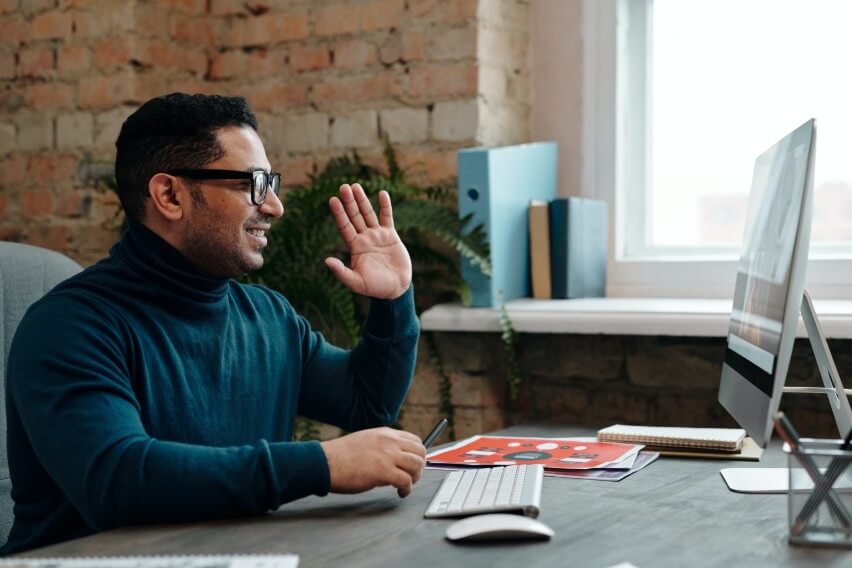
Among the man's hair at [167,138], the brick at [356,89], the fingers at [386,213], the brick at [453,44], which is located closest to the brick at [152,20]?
the brick at [356,89]

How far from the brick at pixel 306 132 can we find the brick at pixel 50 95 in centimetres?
63

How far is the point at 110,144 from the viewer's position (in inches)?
109

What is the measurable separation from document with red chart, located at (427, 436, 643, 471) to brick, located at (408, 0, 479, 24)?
115 cm

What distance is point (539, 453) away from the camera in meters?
1.61

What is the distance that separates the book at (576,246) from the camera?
238 centimetres

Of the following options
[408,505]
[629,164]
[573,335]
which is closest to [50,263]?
[408,505]

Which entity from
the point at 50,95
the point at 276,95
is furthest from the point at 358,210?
the point at 50,95

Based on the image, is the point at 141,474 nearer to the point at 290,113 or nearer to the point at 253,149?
the point at 253,149

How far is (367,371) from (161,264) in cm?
43

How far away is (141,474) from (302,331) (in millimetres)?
597

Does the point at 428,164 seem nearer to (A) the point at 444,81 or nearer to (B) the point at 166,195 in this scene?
(A) the point at 444,81

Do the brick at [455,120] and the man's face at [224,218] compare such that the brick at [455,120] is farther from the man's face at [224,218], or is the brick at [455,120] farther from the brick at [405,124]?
the man's face at [224,218]

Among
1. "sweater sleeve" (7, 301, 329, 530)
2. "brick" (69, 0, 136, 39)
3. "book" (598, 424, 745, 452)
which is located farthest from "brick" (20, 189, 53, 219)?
"book" (598, 424, 745, 452)

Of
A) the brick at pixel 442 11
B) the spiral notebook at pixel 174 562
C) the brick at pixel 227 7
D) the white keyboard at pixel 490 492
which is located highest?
the brick at pixel 227 7
